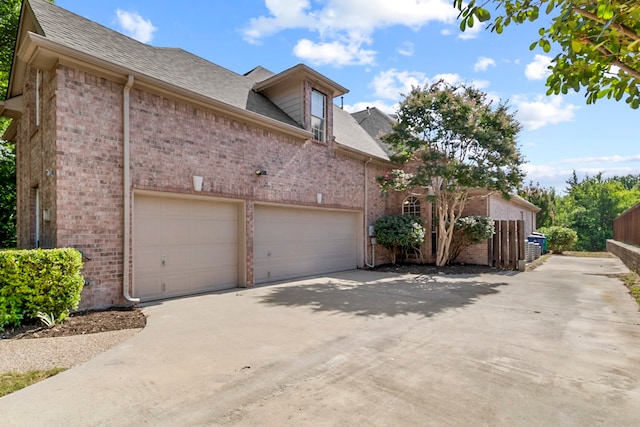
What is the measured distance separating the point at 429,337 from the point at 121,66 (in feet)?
23.4

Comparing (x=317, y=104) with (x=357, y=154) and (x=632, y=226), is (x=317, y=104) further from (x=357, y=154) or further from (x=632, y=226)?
(x=632, y=226)

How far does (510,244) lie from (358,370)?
1146 centimetres

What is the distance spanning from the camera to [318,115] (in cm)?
1153

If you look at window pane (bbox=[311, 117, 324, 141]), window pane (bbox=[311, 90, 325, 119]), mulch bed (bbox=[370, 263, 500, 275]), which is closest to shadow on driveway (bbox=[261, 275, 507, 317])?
mulch bed (bbox=[370, 263, 500, 275])

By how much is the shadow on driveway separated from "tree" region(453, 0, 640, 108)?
13.8 ft

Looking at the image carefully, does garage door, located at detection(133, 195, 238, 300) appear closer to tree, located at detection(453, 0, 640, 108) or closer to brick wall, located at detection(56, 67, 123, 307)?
brick wall, located at detection(56, 67, 123, 307)

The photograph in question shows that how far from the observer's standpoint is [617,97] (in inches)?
128

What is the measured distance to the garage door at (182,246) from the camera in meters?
7.06

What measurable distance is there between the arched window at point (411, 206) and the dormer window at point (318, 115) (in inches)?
205

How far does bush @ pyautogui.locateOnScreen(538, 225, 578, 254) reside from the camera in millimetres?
21203

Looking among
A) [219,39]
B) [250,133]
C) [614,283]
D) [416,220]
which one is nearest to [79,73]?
[250,133]

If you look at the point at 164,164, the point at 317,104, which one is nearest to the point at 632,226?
the point at 317,104

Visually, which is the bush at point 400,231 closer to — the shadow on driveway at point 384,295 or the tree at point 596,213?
the shadow on driveway at point 384,295

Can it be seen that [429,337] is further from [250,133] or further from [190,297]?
[250,133]
